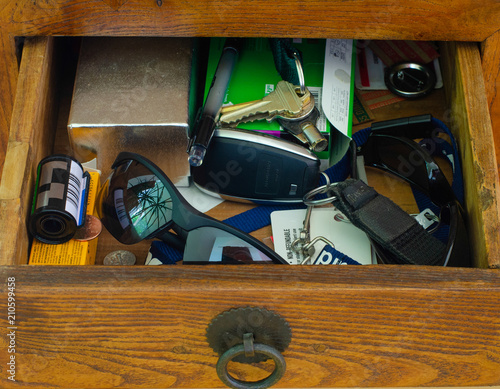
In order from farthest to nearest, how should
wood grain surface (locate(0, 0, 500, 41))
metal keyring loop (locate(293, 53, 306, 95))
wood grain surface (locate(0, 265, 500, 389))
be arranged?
metal keyring loop (locate(293, 53, 306, 95)), wood grain surface (locate(0, 0, 500, 41)), wood grain surface (locate(0, 265, 500, 389))

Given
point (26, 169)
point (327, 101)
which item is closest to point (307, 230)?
point (327, 101)

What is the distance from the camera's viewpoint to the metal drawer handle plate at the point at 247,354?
0.52 m

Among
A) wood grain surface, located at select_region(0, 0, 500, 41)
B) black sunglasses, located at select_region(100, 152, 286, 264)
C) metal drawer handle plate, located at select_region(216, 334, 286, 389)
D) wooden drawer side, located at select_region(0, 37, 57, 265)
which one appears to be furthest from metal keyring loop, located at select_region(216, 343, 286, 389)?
wood grain surface, located at select_region(0, 0, 500, 41)

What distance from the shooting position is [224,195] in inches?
28.0

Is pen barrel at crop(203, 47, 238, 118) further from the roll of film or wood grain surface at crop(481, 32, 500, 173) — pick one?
wood grain surface at crop(481, 32, 500, 173)

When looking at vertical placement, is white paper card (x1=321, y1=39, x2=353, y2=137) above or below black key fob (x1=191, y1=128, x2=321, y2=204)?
above

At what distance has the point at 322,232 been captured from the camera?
0.69 metres

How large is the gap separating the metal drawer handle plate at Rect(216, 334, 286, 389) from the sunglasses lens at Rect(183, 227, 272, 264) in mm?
107

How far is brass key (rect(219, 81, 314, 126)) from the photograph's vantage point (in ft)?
2.28

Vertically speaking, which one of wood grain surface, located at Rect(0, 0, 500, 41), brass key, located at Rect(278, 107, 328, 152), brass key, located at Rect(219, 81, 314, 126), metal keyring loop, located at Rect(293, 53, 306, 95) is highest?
metal keyring loop, located at Rect(293, 53, 306, 95)

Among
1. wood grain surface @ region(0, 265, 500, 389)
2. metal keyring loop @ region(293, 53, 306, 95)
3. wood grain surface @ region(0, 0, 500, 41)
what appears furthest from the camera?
metal keyring loop @ region(293, 53, 306, 95)

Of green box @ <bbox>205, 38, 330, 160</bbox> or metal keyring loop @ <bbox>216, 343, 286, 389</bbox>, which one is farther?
green box @ <bbox>205, 38, 330, 160</bbox>

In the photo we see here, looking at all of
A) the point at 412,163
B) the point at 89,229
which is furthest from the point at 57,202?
the point at 412,163

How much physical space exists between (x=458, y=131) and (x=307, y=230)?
0.20m
